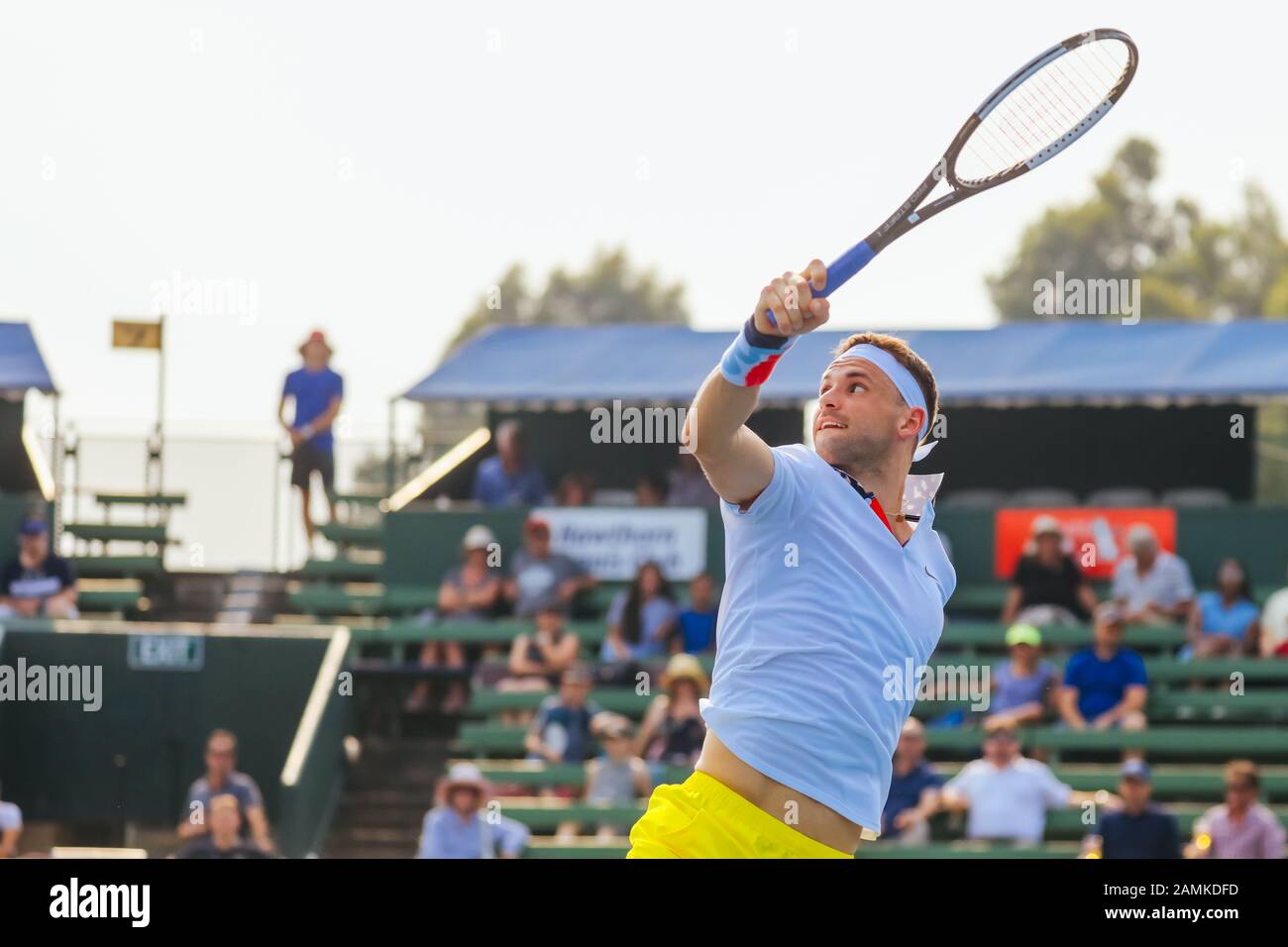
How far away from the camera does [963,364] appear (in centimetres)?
1744

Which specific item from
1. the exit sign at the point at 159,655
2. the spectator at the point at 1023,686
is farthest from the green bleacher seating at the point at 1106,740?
the exit sign at the point at 159,655

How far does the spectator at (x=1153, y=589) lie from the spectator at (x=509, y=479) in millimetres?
4530

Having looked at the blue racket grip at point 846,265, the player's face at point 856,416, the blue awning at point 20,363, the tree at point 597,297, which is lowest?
the player's face at point 856,416

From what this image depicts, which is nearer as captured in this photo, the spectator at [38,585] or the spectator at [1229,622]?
the spectator at [1229,622]

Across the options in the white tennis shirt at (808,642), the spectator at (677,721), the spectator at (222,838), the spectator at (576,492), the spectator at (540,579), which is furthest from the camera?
the spectator at (576,492)

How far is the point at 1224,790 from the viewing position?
12.9 metres

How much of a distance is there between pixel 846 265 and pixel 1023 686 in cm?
874

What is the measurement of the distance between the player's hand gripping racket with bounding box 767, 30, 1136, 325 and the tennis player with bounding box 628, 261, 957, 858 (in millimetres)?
951

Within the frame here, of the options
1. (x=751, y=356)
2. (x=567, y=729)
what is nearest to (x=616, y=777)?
(x=567, y=729)

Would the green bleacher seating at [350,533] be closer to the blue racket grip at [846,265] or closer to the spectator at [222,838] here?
the spectator at [222,838]

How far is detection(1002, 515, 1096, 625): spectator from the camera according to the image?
1411cm

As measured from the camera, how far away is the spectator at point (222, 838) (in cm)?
1124

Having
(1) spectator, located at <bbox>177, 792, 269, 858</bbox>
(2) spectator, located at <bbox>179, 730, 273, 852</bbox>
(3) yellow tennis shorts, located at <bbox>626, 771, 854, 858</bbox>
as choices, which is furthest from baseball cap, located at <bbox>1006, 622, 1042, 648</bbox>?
(3) yellow tennis shorts, located at <bbox>626, 771, 854, 858</bbox>
